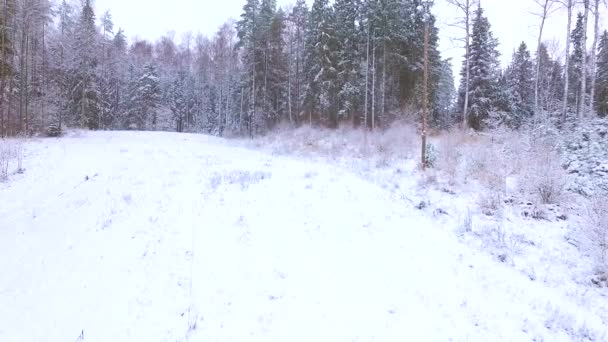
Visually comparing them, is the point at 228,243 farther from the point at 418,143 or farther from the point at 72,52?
the point at 72,52

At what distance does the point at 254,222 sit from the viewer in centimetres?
780

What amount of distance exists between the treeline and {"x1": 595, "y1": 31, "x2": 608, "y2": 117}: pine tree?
6.8 inches

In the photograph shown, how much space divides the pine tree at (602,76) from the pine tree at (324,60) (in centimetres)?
2353

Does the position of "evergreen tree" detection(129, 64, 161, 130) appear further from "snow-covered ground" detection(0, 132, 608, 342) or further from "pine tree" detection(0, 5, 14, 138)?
"snow-covered ground" detection(0, 132, 608, 342)

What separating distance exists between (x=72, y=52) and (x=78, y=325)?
3732cm

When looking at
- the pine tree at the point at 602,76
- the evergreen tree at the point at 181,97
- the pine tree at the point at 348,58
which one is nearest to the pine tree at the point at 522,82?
the pine tree at the point at 602,76

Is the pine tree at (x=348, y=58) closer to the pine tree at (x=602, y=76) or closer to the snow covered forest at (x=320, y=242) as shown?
the snow covered forest at (x=320, y=242)

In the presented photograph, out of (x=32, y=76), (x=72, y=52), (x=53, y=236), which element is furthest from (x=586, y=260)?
(x=72, y=52)

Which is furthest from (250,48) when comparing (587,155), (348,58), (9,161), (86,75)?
(587,155)

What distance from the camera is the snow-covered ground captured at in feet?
16.4

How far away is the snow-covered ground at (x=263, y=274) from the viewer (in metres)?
4.99

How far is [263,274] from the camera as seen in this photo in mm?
6031

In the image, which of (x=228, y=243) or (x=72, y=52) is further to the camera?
(x=72, y=52)

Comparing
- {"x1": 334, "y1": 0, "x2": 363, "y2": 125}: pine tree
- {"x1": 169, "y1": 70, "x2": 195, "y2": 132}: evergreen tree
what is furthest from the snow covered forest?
{"x1": 169, "y1": 70, "x2": 195, "y2": 132}: evergreen tree
